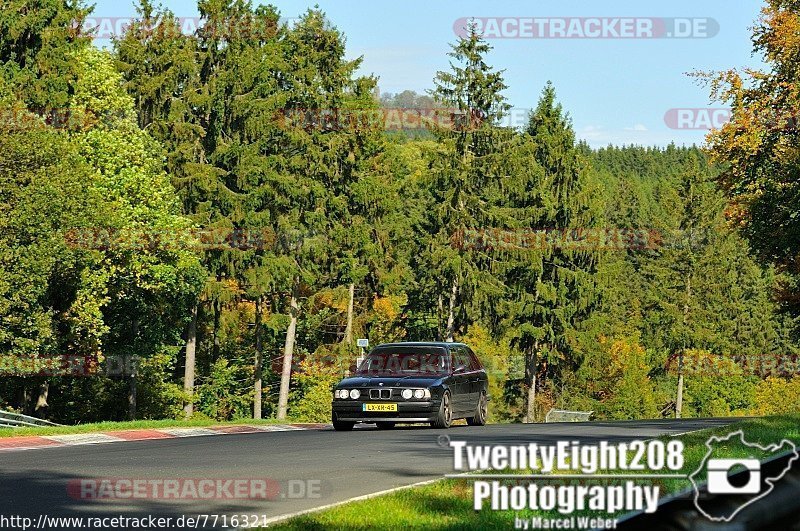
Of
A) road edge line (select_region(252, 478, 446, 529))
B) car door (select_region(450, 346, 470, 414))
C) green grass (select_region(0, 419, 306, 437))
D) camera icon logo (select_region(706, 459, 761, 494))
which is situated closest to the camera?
camera icon logo (select_region(706, 459, 761, 494))

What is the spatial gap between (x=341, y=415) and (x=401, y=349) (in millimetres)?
2249

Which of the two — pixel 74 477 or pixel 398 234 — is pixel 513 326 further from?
pixel 74 477

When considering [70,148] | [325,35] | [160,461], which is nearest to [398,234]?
[325,35]

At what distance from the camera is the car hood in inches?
848

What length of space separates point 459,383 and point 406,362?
3.52ft

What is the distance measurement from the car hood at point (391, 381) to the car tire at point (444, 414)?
0.37m

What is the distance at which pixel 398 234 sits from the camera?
205 feet

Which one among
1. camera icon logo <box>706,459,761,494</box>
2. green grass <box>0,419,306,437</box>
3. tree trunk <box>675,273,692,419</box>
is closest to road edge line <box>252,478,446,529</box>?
camera icon logo <box>706,459,761,494</box>

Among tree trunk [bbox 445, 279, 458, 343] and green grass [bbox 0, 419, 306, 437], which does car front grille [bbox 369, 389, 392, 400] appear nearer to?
green grass [bbox 0, 419, 306, 437]

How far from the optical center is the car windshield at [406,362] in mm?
22656

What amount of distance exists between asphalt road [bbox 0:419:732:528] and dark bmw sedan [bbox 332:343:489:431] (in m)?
1.09

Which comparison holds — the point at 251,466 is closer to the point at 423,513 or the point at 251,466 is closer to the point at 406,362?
the point at 423,513

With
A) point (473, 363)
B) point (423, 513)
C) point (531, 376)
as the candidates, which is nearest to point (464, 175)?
point (531, 376)

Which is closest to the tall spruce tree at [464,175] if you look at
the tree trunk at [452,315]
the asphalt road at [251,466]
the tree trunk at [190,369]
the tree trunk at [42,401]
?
the tree trunk at [452,315]
